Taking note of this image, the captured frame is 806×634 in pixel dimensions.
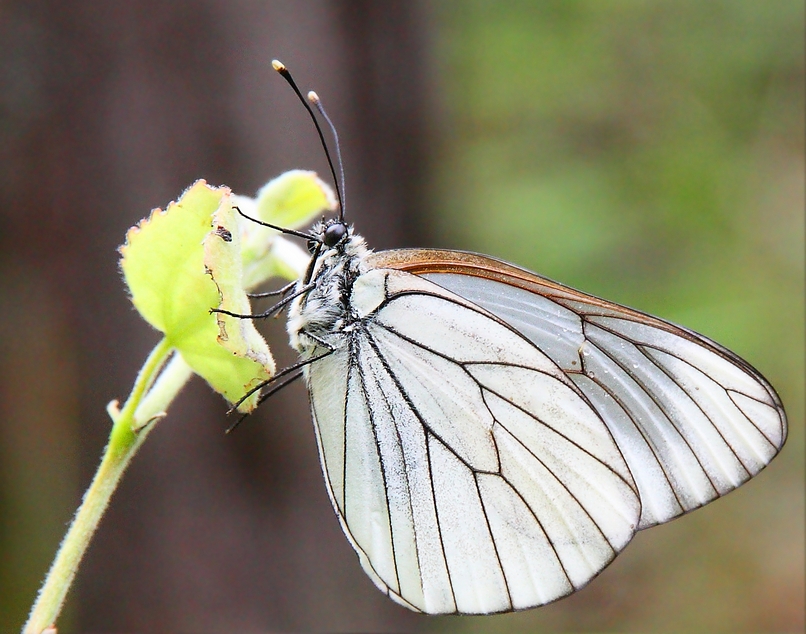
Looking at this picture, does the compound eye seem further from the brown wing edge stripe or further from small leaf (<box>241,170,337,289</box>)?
small leaf (<box>241,170,337,289</box>)

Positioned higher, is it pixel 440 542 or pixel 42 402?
pixel 42 402

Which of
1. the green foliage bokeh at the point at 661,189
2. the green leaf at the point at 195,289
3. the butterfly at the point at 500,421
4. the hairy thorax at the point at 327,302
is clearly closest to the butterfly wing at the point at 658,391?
the butterfly at the point at 500,421

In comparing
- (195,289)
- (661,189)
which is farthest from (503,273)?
(661,189)

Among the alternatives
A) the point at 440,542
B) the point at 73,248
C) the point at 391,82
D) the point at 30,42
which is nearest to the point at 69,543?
the point at 440,542

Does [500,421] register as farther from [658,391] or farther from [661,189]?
[661,189]

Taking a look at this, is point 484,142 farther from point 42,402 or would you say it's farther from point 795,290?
point 42,402

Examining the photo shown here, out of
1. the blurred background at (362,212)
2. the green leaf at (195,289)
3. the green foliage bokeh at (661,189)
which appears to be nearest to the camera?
the green leaf at (195,289)

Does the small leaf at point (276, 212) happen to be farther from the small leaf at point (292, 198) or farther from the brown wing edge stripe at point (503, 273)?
the brown wing edge stripe at point (503, 273)
